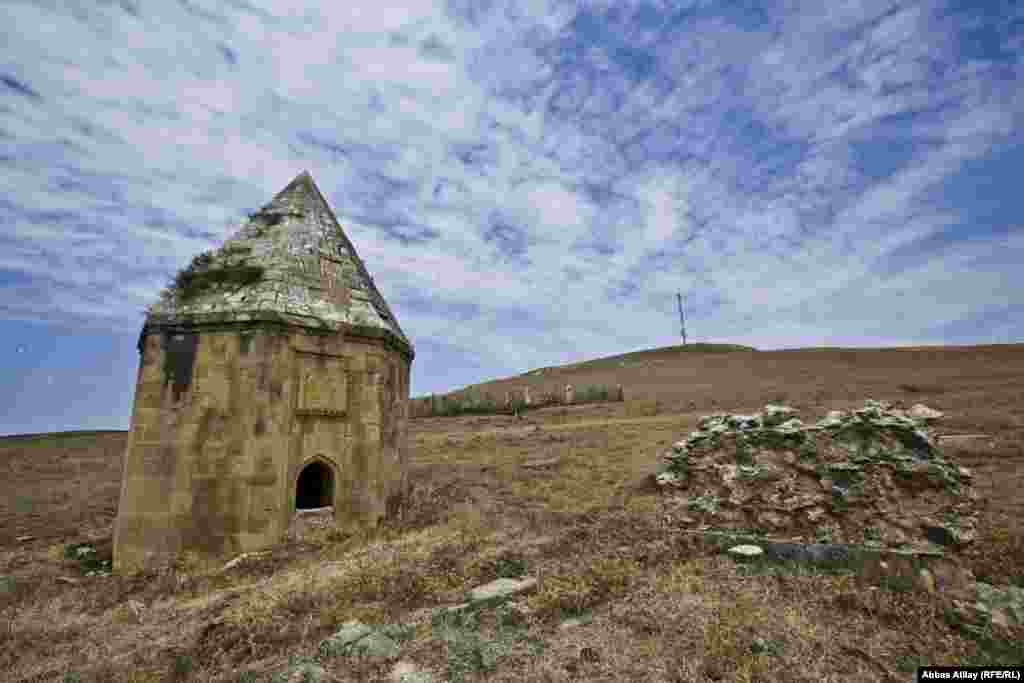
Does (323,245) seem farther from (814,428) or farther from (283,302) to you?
(814,428)

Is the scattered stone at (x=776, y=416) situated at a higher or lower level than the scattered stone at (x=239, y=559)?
higher

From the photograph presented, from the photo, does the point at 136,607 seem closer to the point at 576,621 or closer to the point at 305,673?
the point at 305,673

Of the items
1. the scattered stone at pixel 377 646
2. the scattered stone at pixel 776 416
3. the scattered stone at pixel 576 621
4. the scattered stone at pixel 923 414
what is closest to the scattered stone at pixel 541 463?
the scattered stone at pixel 776 416

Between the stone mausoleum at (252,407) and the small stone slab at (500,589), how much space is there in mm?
4375

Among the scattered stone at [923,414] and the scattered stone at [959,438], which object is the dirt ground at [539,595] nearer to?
the scattered stone at [959,438]

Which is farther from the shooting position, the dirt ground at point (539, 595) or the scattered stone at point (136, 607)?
the scattered stone at point (136, 607)

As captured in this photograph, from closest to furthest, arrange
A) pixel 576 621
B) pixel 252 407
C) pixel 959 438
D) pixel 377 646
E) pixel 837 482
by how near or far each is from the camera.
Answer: pixel 377 646, pixel 576 621, pixel 837 482, pixel 252 407, pixel 959 438

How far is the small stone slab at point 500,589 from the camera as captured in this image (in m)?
5.31

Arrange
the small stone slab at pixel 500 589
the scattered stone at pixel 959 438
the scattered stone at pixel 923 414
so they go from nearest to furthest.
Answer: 1. the small stone slab at pixel 500 589
2. the scattered stone at pixel 923 414
3. the scattered stone at pixel 959 438

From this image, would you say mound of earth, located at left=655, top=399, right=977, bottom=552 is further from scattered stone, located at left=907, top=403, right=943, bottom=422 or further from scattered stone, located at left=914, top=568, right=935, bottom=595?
scattered stone, located at left=914, top=568, right=935, bottom=595

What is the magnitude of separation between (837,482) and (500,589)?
4506mm

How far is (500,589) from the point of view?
218 inches

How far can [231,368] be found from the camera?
8.69 meters

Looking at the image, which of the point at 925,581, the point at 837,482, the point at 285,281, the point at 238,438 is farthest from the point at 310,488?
the point at 925,581
